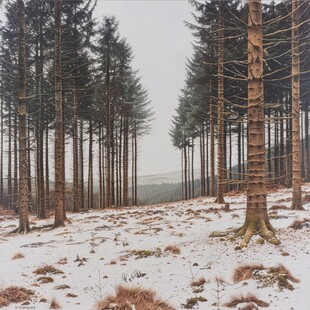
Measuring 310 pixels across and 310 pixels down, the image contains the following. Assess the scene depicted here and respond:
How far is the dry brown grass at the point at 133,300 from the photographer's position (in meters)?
4.11

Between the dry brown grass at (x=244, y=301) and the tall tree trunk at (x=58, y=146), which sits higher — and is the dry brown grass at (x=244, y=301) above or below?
below

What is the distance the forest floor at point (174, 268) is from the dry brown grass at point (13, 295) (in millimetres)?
115

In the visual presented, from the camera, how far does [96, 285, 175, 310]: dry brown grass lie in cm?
411

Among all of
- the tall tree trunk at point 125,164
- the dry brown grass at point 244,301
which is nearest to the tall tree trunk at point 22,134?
the dry brown grass at point 244,301

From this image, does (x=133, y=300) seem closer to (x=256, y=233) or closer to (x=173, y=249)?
(x=173, y=249)

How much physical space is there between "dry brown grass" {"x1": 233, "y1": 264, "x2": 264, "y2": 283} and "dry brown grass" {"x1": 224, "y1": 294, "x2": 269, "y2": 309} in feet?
2.08

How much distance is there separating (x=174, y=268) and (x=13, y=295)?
2825 millimetres

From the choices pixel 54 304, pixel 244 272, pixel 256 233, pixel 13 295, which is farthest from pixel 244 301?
pixel 13 295

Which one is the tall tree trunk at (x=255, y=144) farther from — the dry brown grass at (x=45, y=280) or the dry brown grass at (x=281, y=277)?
the dry brown grass at (x=45, y=280)

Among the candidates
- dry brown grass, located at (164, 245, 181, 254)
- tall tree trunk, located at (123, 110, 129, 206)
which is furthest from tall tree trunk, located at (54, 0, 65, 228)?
tall tree trunk, located at (123, 110, 129, 206)

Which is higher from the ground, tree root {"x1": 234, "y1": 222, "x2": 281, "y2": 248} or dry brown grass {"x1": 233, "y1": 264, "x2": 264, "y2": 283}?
tree root {"x1": 234, "y1": 222, "x2": 281, "y2": 248}

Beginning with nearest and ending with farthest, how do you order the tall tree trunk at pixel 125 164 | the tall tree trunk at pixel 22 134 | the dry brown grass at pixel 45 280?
1. the dry brown grass at pixel 45 280
2. the tall tree trunk at pixel 22 134
3. the tall tree trunk at pixel 125 164

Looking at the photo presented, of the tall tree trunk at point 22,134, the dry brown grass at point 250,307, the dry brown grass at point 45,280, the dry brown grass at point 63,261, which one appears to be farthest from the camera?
the tall tree trunk at point 22,134

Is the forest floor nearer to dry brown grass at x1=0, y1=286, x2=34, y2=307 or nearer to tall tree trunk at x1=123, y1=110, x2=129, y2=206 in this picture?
dry brown grass at x1=0, y1=286, x2=34, y2=307
